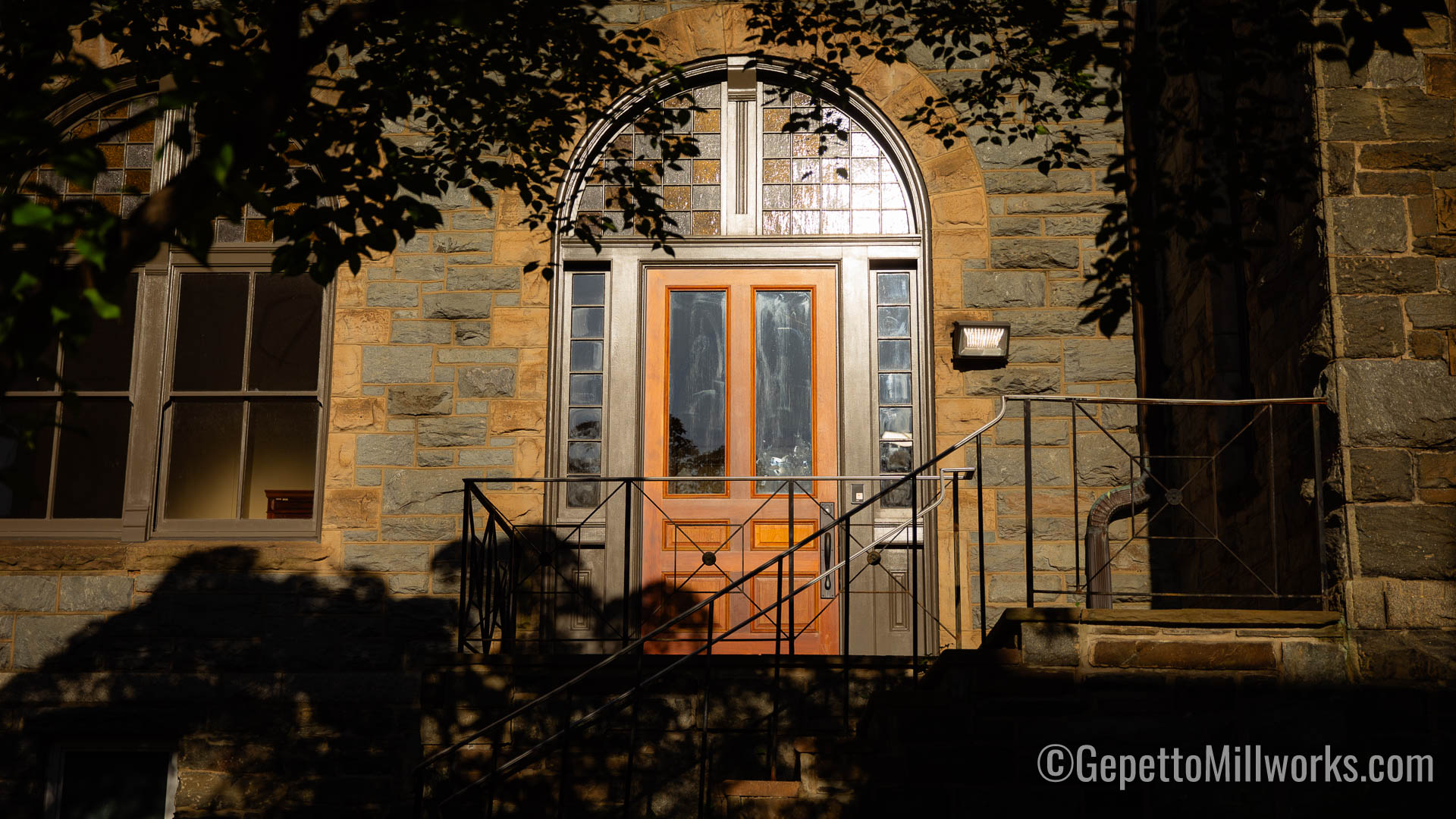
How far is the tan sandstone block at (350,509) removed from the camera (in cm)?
765

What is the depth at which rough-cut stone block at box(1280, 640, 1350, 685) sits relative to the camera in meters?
4.93

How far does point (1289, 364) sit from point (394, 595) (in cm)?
483

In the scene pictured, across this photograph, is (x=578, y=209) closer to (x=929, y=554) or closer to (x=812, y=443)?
(x=812, y=443)

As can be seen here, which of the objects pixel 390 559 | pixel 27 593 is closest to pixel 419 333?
pixel 390 559

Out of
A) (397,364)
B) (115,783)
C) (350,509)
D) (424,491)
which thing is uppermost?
(397,364)

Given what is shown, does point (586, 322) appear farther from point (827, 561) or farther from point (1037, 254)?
point (1037, 254)

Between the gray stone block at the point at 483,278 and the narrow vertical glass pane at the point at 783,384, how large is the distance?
4.83ft

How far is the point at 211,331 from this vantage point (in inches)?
320

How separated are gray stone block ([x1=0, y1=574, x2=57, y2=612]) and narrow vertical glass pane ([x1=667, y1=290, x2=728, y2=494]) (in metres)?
3.55

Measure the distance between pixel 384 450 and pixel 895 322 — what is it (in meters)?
3.11

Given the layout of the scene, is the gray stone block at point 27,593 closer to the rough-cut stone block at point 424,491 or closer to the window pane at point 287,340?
the window pane at point 287,340

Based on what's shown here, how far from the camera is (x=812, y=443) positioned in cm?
787

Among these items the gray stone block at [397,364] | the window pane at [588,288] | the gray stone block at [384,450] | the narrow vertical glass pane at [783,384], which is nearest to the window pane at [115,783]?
the gray stone block at [384,450]

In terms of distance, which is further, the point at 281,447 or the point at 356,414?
the point at 281,447
